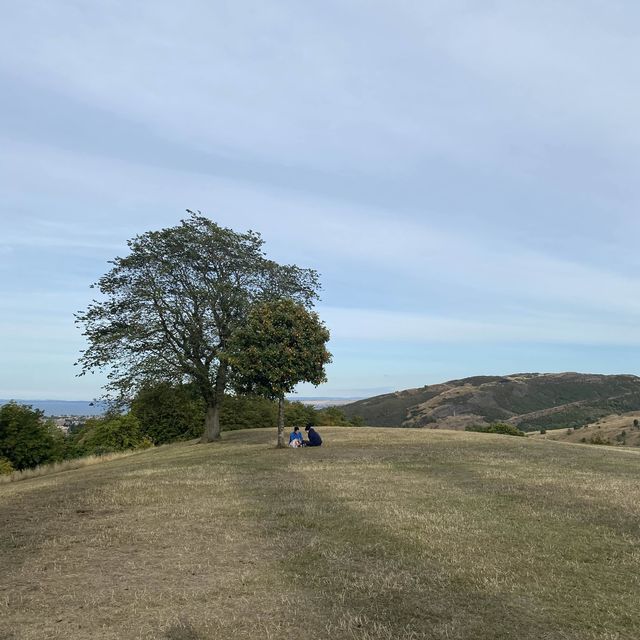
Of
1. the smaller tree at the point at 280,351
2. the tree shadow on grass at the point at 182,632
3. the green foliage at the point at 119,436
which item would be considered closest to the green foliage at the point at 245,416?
the green foliage at the point at 119,436

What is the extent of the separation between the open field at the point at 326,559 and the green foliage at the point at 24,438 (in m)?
37.4

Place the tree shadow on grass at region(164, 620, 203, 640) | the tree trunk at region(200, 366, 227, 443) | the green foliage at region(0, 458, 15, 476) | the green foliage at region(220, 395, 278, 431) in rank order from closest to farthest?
the tree shadow on grass at region(164, 620, 203, 640), the tree trunk at region(200, 366, 227, 443), the green foliage at region(0, 458, 15, 476), the green foliage at region(220, 395, 278, 431)

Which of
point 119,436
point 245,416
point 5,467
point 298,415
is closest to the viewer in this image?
point 5,467

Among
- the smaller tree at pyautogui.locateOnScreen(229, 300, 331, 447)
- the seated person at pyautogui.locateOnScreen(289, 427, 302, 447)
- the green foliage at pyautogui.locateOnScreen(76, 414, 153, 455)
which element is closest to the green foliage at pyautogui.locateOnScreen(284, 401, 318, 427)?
the green foliage at pyautogui.locateOnScreen(76, 414, 153, 455)

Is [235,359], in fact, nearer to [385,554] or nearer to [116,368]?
[116,368]

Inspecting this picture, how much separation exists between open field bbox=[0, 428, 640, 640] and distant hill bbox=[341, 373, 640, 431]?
107799 millimetres

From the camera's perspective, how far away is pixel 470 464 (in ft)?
66.5

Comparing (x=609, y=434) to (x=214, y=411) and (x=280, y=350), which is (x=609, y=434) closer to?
(x=214, y=411)

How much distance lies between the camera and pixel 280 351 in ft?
90.7

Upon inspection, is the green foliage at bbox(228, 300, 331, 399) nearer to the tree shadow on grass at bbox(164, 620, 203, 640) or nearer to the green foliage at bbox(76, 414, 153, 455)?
the tree shadow on grass at bbox(164, 620, 203, 640)

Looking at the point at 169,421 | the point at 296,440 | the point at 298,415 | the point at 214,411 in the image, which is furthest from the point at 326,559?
the point at 169,421

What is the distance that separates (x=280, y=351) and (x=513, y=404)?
152984 millimetres

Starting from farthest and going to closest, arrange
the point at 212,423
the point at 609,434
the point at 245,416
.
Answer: the point at 245,416 → the point at 609,434 → the point at 212,423

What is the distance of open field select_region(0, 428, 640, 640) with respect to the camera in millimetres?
6172
